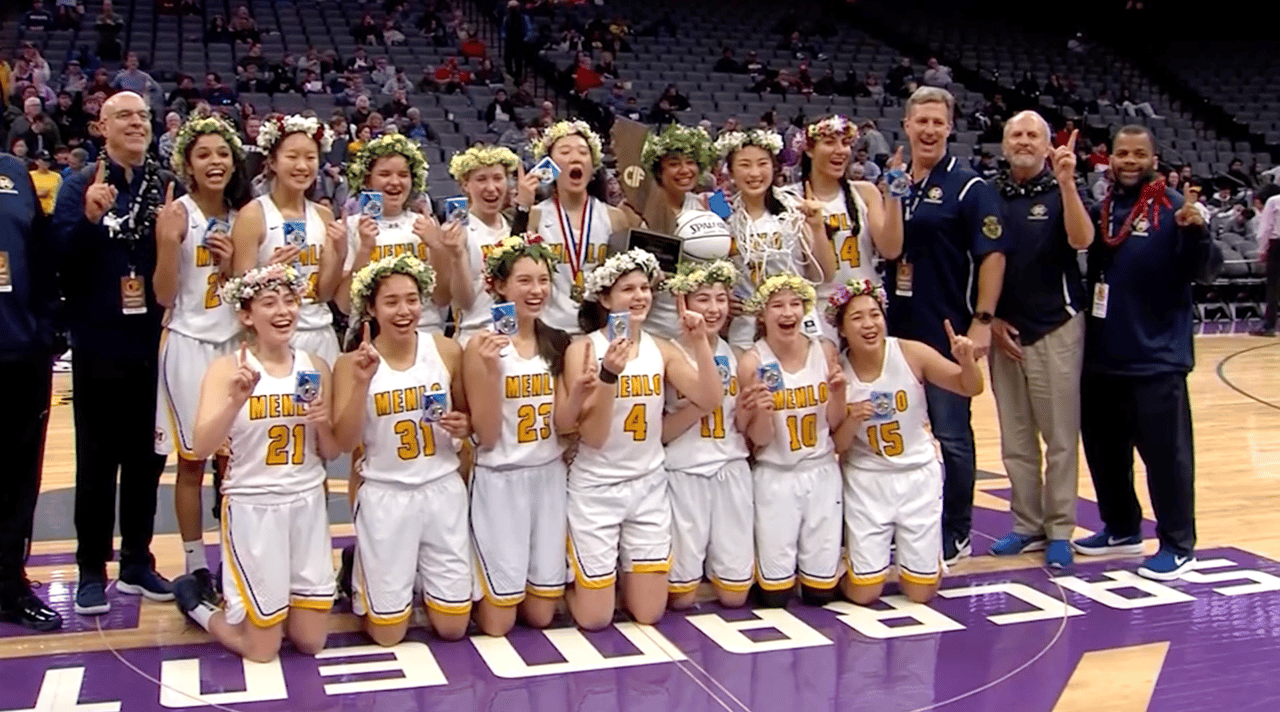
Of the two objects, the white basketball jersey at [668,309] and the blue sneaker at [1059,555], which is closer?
the white basketball jersey at [668,309]

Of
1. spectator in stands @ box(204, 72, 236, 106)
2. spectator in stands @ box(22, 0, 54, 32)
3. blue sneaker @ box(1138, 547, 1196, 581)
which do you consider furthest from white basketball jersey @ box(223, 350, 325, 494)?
spectator in stands @ box(22, 0, 54, 32)

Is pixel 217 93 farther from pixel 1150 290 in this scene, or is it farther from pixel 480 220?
pixel 1150 290

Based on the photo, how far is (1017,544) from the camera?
5.16 meters

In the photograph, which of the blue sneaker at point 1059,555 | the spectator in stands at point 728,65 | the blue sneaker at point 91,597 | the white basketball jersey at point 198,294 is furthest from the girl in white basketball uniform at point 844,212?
the spectator in stands at point 728,65

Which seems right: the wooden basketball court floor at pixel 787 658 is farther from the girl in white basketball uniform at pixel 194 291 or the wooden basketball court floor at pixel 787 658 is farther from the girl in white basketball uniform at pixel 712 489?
the girl in white basketball uniform at pixel 194 291

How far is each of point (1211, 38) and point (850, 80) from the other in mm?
9610

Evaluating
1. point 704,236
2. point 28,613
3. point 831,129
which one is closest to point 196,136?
point 28,613

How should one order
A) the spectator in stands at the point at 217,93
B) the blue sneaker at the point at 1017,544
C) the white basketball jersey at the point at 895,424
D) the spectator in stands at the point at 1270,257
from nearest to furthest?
the white basketball jersey at the point at 895,424, the blue sneaker at the point at 1017,544, the spectator in stands at the point at 1270,257, the spectator in stands at the point at 217,93

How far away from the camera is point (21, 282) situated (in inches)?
162

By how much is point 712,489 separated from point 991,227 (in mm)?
1529

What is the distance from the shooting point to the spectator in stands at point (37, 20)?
15.7 meters

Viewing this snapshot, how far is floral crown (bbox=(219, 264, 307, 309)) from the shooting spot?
3.87 m

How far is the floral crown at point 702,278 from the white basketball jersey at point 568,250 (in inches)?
20.4

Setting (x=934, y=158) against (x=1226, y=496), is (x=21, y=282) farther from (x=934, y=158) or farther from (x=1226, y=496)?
(x=1226, y=496)
